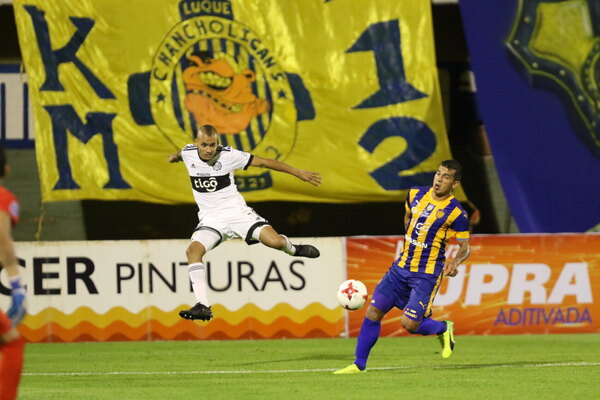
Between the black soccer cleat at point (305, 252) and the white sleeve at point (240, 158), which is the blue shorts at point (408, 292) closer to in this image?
the black soccer cleat at point (305, 252)

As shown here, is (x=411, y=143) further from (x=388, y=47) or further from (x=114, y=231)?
(x=114, y=231)

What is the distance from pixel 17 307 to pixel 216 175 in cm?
634

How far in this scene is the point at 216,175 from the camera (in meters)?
13.3

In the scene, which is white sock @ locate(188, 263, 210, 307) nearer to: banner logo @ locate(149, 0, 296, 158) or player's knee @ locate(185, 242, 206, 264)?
player's knee @ locate(185, 242, 206, 264)

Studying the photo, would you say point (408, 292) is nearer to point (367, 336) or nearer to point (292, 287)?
point (367, 336)

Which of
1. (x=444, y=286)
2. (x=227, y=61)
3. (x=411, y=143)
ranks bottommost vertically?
(x=444, y=286)

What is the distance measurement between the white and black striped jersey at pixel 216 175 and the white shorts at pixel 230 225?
91 mm

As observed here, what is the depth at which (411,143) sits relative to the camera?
1941 centimetres

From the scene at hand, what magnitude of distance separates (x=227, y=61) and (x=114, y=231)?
3.76 meters

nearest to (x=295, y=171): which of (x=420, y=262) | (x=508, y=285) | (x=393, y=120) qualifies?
(x=420, y=262)

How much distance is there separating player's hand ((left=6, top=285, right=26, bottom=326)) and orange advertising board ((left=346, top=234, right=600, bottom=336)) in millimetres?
10681

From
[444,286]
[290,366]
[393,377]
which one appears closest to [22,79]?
[444,286]

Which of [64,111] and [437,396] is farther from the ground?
[64,111]

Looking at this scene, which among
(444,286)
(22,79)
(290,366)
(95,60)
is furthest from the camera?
(22,79)
